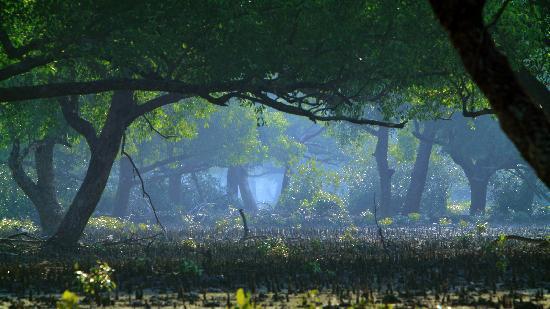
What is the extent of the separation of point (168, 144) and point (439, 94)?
35.7 m

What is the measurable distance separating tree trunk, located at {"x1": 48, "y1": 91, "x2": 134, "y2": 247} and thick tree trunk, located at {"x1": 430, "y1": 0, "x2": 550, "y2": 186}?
50.8 ft

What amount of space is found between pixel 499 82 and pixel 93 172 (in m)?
15.9

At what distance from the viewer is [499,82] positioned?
5.90 metres

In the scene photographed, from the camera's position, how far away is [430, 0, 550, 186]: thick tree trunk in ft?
19.2

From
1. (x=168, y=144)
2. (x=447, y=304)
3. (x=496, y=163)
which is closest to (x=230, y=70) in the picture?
A: (x=447, y=304)

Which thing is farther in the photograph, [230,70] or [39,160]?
[39,160]

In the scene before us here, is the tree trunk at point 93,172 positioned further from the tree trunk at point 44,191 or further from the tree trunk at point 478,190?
the tree trunk at point 478,190

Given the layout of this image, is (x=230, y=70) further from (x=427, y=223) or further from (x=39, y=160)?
(x=427, y=223)

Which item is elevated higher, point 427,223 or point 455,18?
point 427,223

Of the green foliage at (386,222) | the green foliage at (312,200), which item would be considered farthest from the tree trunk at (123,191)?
the green foliage at (386,222)

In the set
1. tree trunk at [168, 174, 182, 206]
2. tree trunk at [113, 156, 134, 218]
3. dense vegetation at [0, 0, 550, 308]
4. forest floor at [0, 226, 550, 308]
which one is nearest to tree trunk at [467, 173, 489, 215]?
tree trunk at [113, 156, 134, 218]

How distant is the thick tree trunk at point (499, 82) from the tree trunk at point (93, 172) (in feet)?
50.8

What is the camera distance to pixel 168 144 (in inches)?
2157

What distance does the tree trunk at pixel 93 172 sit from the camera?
19750mm
